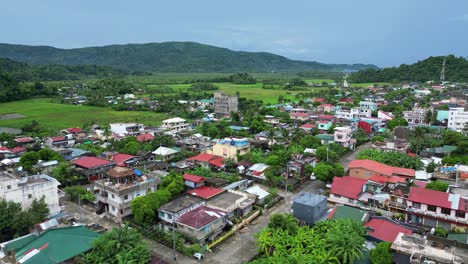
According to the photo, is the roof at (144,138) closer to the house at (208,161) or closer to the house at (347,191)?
the house at (208,161)

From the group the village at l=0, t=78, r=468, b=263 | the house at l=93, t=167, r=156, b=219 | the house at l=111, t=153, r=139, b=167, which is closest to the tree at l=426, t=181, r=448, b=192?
the village at l=0, t=78, r=468, b=263

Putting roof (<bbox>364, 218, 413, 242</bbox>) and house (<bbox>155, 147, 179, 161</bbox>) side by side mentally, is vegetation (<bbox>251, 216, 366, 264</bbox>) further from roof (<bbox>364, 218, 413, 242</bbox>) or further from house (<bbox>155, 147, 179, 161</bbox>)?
house (<bbox>155, 147, 179, 161</bbox>)

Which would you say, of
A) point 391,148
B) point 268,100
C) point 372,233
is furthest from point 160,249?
point 268,100

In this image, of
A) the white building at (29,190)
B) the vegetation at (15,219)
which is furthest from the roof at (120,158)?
the vegetation at (15,219)

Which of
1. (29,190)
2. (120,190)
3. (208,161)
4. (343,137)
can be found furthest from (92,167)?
(343,137)

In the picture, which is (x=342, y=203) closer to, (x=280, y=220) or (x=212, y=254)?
(x=280, y=220)

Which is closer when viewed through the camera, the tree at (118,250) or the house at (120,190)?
the tree at (118,250)
